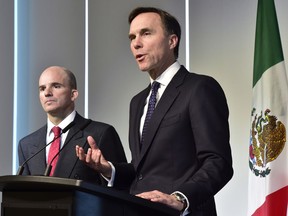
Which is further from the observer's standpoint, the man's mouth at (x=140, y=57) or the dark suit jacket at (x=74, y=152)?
the dark suit jacket at (x=74, y=152)

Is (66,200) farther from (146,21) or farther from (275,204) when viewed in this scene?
(275,204)

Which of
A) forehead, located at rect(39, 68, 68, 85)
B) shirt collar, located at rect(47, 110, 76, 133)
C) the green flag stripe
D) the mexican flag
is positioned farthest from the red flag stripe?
forehead, located at rect(39, 68, 68, 85)

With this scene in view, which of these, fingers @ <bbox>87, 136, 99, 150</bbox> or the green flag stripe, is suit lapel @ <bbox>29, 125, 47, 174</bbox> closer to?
fingers @ <bbox>87, 136, 99, 150</bbox>

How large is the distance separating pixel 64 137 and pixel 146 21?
127 centimetres

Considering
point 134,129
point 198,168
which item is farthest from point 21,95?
point 198,168

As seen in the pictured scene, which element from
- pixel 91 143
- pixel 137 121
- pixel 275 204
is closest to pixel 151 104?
pixel 137 121

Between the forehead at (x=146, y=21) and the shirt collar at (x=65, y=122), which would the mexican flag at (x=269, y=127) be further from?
the forehead at (x=146, y=21)

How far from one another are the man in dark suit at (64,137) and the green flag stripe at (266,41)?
45.3 inches

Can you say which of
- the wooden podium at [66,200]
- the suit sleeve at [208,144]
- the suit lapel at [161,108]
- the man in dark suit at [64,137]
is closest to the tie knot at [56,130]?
the man in dark suit at [64,137]

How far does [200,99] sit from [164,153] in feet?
0.78

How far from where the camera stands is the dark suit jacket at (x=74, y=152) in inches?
126

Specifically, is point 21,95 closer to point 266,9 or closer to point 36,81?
point 36,81

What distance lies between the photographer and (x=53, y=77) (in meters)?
3.61

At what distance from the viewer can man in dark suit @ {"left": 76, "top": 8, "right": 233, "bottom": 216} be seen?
192 centimetres
